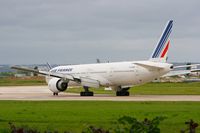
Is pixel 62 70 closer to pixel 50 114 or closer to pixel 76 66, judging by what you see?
pixel 76 66

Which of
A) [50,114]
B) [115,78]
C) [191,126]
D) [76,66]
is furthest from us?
[76,66]

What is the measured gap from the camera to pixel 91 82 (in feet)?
194

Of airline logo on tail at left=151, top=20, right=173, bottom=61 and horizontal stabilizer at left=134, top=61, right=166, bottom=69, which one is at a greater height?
airline logo on tail at left=151, top=20, right=173, bottom=61

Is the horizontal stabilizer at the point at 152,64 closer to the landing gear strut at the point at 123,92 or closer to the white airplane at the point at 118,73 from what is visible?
the white airplane at the point at 118,73

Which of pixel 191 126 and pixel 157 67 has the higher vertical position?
pixel 157 67

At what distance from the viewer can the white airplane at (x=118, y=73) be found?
177 feet

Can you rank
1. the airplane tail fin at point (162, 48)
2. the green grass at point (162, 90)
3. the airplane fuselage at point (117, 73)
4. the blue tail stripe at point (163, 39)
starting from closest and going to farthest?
the airplane fuselage at point (117, 73) → the airplane tail fin at point (162, 48) → the blue tail stripe at point (163, 39) → the green grass at point (162, 90)

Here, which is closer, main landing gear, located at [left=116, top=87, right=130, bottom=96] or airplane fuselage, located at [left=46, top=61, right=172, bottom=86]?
airplane fuselage, located at [left=46, top=61, right=172, bottom=86]

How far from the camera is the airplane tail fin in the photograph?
55000 millimetres

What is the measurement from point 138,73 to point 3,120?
31.3 m

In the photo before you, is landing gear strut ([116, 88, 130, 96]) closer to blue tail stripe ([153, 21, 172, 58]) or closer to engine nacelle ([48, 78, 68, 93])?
blue tail stripe ([153, 21, 172, 58])

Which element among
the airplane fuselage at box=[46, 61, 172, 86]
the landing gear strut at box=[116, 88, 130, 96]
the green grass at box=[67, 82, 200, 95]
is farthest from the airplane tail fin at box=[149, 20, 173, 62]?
the green grass at box=[67, 82, 200, 95]

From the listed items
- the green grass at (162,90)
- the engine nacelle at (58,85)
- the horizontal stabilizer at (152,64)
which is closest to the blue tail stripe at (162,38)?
the horizontal stabilizer at (152,64)

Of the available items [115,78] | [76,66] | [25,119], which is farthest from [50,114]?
[76,66]
